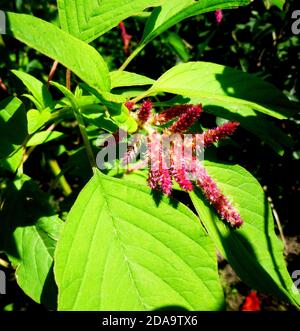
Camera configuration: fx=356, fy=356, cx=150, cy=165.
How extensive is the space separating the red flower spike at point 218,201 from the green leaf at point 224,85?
0.19 metres

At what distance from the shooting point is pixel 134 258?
2.29 feet

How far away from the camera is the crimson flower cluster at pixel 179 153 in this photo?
2.35 ft

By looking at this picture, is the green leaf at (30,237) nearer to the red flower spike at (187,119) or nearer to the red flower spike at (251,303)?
the red flower spike at (187,119)

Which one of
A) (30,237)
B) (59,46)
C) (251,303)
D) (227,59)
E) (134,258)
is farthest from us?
(251,303)

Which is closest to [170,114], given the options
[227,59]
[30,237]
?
[30,237]

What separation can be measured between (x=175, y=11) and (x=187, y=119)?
33 cm

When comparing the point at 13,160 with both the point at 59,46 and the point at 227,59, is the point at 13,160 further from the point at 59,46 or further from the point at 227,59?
the point at 227,59

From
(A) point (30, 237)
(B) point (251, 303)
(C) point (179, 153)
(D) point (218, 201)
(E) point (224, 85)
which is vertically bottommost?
(B) point (251, 303)

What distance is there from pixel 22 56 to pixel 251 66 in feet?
3.58

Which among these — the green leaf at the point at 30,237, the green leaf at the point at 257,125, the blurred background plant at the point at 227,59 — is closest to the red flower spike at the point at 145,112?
the green leaf at the point at 257,125

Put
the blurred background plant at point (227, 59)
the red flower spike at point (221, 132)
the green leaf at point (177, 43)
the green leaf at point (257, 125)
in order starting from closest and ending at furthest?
the red flower spike at point (221, 132)
the green leaf at point (257, 125)
the green leaf at point (177, 43)
the blurred background plant at point (227, 59)

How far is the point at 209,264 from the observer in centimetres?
69
